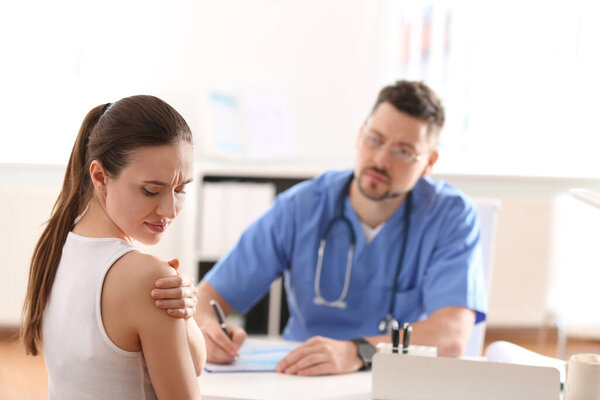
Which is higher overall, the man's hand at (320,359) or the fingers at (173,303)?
the fingers at (173,303)

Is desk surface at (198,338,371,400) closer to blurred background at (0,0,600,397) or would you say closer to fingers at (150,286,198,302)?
fingers at (150,286,198,302)

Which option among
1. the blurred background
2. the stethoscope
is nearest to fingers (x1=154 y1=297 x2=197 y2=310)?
the stethoscope

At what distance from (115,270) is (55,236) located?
163mm

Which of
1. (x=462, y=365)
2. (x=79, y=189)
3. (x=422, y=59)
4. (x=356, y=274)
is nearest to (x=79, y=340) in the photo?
(x=79, y=189)

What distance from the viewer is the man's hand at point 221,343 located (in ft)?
4.72

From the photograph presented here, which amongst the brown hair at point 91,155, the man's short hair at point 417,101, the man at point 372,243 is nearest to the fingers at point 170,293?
the brown hair at point 91,155

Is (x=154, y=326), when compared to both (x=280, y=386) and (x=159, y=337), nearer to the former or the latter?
(x=159, y=337)

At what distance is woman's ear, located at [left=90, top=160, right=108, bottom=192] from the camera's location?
42.3 inches

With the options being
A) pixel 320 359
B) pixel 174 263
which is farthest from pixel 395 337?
pixel 174 263

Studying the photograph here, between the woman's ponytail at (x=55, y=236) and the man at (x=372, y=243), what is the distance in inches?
27.9

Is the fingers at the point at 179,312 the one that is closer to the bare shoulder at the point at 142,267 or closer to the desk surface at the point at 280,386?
the bare shoulder at the point at 142,267

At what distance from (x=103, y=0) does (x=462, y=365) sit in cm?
323

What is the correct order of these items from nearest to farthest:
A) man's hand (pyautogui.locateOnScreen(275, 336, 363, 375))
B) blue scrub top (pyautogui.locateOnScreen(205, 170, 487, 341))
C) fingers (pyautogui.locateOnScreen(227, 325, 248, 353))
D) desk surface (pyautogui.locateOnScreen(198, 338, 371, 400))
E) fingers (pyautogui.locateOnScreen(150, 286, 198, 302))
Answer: fingers (pyautogui.locateOnScreen(150, 286, 198, 302)), desk surface (pyautogui.locateOnScreen(198, 338, 371, 400)), man's hand (pyautogui.locateOnScreen(275, 336, 363, 375)), fingers (pyautogui.locateOnScreen(227, 325, 248, 353)), blue scrub top (pyautogui.locateOnScreen(205, 170, 487, 341))

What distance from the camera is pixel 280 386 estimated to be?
1305 mm
